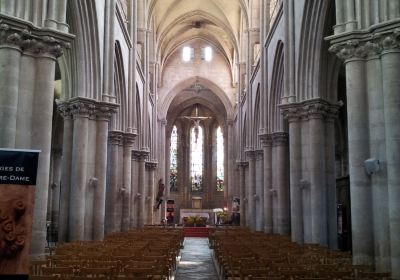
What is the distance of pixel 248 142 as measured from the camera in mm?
39719

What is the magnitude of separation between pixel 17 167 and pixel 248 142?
32988 millimetres

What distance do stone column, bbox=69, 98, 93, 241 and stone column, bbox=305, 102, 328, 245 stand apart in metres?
9.52

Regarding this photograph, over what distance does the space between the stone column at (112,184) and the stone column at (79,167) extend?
6788 mm

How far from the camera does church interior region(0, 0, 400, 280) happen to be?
40.5 feet

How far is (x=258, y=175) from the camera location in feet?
116

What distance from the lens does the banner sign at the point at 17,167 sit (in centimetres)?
736

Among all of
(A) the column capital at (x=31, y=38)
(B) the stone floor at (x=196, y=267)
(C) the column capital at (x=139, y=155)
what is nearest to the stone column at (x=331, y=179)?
(B) the stone floor at (x=196, y=267)

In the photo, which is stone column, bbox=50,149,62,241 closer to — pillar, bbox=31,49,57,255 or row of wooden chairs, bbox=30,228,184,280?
row of wooden chairs, bbox=30,228,184,280

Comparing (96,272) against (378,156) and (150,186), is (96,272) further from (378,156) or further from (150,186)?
(150,186)

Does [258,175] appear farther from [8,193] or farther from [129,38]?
[8,193]

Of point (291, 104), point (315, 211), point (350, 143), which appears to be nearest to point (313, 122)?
point (291, 104)

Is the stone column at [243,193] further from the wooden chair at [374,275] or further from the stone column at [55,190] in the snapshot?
the wooden chair at [374,275]

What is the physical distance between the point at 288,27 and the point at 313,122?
5432 millimetres

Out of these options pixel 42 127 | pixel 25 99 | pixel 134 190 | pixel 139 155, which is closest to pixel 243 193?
pixel 139 155
